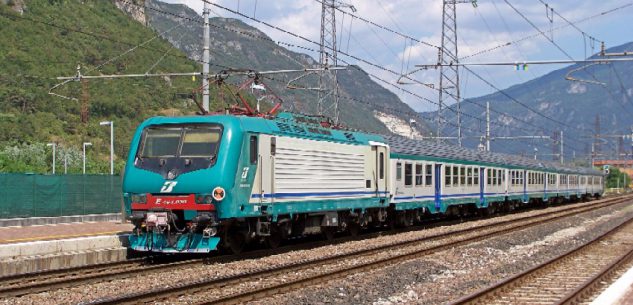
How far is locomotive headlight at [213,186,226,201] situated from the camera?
16.4 meters

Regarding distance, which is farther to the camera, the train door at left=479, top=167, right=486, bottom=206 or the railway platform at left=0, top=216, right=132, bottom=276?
the train door at left=479, top=167, right=486, bottom=206

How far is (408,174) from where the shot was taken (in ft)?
90.4

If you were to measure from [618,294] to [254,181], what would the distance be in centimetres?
807

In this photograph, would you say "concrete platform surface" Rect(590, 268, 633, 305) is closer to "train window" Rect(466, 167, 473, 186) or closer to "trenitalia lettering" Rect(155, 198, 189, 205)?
"trenitalia lettering" Rect(155, 198, 189, 205)

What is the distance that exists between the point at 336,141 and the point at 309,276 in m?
7.65

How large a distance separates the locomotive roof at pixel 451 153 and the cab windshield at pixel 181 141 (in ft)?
32.8

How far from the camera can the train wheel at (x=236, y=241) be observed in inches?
709

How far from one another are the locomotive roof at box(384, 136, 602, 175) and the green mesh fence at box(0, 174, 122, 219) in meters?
13.3

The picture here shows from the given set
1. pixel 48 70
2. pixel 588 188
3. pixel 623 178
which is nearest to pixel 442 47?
pixel 588 188

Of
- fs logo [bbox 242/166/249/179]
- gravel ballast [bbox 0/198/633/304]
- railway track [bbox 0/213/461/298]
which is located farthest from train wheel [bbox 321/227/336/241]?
fs logo [bbox 242/166/249/179]

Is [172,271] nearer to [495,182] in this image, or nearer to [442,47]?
[495,182]

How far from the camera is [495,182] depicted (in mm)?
39281

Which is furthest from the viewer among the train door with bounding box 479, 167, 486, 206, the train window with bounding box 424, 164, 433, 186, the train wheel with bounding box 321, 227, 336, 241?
the train door with bounding box 479, 167, 486, 206

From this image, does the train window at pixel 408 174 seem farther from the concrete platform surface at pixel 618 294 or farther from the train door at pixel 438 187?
the concrete platform surface at pixel 618 294
